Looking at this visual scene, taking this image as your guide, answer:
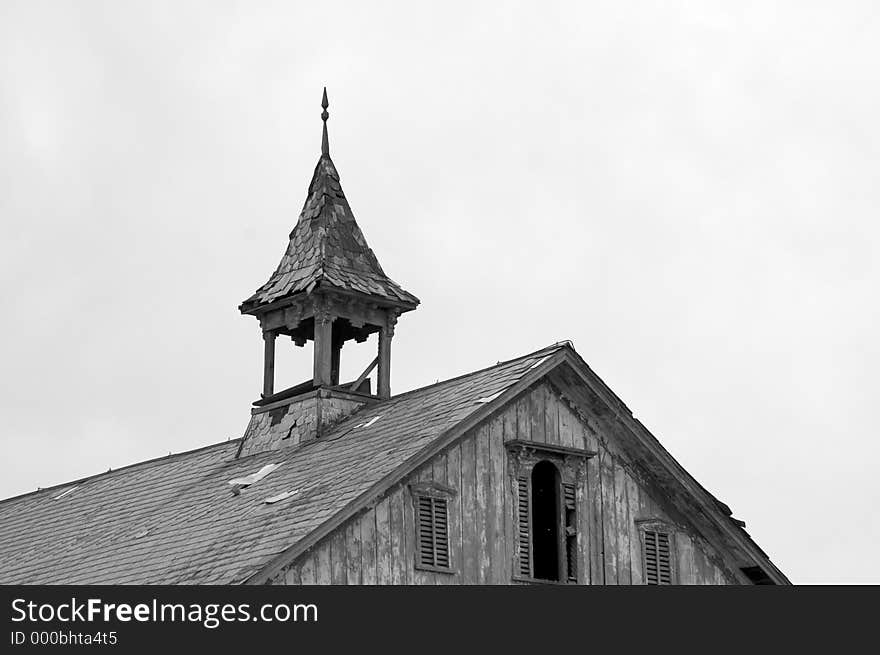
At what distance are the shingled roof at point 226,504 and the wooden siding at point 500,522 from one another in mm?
453

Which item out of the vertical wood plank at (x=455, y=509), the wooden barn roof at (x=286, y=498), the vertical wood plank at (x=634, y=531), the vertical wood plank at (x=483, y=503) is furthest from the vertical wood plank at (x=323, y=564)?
the vertical wood plank at (x=634, y=531)

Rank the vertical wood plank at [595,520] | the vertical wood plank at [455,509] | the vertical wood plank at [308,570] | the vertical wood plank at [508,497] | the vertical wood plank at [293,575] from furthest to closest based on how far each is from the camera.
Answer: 1. the vertical wood plank at [595,520]
2. the vertical wood plank at [508,497]
3. the vertical wood plank at [455,509]
4. the vertical wood plank at [308,570]
5. the vertical wood plank at [293,575]

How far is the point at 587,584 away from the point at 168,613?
8894 millimetres

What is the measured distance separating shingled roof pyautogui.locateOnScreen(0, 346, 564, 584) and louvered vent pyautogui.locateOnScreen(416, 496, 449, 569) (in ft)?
2.52

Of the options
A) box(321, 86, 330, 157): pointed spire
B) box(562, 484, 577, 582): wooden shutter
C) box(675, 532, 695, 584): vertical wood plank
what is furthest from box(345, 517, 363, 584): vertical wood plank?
box(321, 86, 330, 157): pointed spire

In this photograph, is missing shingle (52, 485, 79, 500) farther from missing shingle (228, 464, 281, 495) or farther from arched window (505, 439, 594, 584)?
arched window (505, 439, 594, 584)

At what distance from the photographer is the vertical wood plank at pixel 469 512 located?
28266 millimetres

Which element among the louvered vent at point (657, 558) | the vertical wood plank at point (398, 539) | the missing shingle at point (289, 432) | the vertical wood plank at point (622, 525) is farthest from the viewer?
the missing shingle at point (289, 432)

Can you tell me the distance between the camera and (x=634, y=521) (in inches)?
1190

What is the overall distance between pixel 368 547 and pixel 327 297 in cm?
752

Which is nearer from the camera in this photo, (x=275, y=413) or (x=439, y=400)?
(x=439, y=400)

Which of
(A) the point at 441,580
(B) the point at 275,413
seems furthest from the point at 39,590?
(B) the point at 275,413

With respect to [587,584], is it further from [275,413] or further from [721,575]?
[275,413]

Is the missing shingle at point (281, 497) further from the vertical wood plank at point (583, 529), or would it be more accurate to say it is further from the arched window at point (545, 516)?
the vertical wood plank at point (583, 529)
